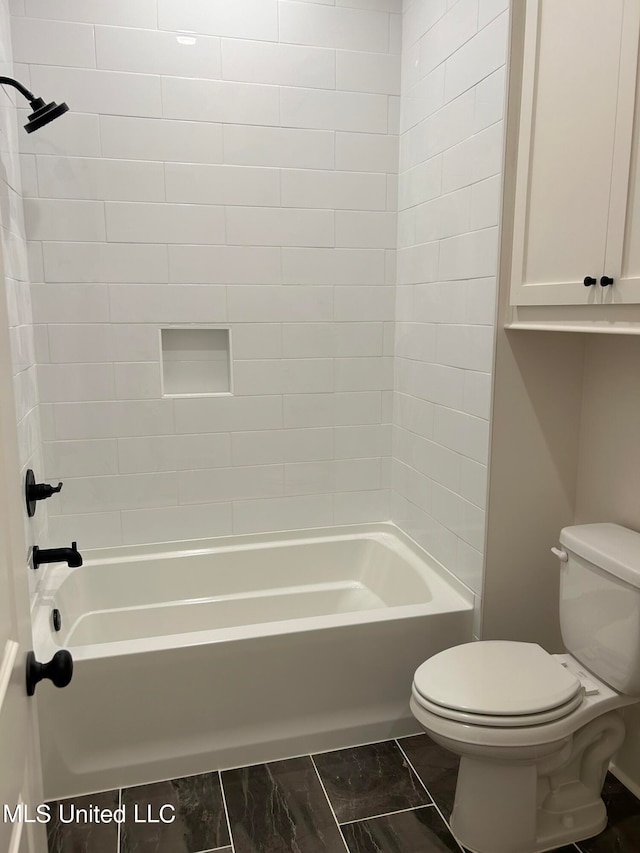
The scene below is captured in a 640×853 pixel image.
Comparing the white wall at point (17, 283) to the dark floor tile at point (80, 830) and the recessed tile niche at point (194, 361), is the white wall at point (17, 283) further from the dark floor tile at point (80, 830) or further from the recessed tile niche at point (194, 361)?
the dark floor tile at point (80, 830)

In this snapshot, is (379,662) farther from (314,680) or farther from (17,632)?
(17,632)

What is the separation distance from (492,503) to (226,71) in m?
1.89

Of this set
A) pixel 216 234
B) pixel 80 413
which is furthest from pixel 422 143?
pixel 80 413

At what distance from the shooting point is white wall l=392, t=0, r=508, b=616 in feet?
6.57

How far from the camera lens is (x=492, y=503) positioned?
2086 millimetres

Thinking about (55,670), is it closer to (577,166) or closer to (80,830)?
(80,830)

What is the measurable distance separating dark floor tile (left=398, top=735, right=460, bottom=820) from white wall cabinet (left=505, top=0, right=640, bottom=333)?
4.70 feet

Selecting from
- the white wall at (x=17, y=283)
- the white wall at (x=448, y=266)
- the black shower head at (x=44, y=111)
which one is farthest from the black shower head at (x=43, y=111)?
the white wall at (x=448, y=266)

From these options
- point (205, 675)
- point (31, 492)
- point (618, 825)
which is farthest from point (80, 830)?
point (618, 825)

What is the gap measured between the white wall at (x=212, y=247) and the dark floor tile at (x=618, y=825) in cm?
147

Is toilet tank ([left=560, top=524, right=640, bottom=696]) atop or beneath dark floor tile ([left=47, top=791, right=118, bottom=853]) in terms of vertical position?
atop

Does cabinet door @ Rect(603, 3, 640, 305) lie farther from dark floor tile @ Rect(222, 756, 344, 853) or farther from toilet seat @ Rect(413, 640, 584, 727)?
dark floor tile @ Rect(222, 756, 344, 853)

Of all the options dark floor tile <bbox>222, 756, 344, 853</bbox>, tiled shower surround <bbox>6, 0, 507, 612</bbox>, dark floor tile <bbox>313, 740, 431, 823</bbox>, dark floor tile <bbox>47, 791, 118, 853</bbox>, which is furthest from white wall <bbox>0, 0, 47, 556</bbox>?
dark floor tile <bbox>313, 740, 431, 823</bbox>

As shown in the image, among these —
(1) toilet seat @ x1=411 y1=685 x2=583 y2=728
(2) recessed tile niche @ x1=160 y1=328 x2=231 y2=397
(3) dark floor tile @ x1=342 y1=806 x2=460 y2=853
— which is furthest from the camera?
(2) recessed tile niche @ x1=160 y1=328 x2=231 y2=397
